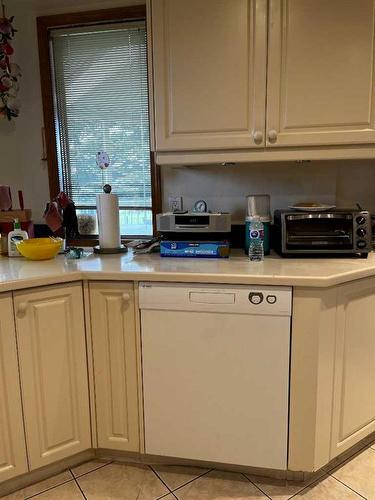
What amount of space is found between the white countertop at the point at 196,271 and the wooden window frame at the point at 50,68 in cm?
56

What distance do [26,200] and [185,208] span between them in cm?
98

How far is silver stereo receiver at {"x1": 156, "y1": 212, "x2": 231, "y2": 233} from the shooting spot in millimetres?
1820

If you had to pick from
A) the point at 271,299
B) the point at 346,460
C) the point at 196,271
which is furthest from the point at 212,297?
the point at 346,460

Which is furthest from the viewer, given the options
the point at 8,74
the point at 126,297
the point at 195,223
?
the point at 8,74

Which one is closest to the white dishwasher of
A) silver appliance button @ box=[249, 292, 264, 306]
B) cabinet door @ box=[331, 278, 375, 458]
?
silver appliance button @ box=[249, 292, 264, 306]

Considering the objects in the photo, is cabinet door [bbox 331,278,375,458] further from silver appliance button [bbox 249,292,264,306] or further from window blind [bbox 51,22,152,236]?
window blind [bbox 51,22,152,236]

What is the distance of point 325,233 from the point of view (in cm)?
179

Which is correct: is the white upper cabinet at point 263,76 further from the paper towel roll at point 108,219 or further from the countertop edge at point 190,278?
the countertop edge at point 190,278

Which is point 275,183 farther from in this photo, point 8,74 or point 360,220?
point 8,74

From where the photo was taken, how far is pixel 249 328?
1.55m

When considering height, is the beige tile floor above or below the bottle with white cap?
below

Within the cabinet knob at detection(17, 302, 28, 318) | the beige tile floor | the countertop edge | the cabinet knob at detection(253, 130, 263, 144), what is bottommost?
the beige tile floor

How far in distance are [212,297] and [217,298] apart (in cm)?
2

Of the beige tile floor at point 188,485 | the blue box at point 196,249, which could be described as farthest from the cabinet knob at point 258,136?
the beige tile floor at point 188,485
